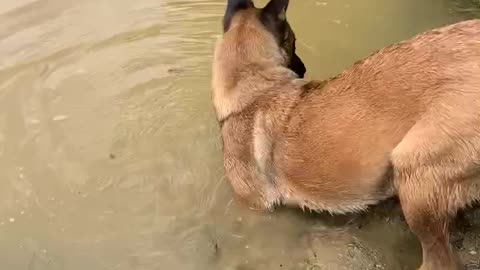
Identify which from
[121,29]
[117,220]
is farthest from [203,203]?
[121,29]

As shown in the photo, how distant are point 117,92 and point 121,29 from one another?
839 millimetres

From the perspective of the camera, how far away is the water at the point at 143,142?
3918mm

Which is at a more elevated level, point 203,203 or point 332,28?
point 332,28

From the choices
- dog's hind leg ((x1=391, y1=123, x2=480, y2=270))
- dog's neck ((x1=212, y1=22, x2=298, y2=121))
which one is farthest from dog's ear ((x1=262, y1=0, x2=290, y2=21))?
dog's hind leg ((x1=391, y1=123, x2=480, y2=270))

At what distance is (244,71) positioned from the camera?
397 centimetres

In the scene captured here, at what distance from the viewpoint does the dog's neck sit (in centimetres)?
394

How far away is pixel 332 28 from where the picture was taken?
5.50 metres

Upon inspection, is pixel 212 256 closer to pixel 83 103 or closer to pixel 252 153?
pixel 252 153

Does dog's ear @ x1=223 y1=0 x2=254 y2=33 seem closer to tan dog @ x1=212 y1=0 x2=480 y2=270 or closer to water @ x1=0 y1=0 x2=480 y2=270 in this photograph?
tan dog @ x1=212 y1=0 x2=480 y2=270

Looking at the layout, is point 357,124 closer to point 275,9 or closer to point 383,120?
point 383,120

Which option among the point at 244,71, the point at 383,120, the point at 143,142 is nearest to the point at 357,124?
the point at 383,120

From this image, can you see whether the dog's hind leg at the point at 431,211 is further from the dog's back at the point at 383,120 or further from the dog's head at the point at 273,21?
the dog's head at the point at 273,21

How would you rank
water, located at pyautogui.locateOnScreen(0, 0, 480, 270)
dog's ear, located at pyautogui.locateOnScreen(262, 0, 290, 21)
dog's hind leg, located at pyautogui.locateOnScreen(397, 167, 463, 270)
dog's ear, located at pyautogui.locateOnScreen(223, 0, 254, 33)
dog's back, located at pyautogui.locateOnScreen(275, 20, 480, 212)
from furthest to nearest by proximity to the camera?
dog's ear, located at pyautogui.locateOnScreen(223, 0, 254, 33)
dog's ear, located at pyautogui.locateOnScreen(262, 0, 290, 21)
water, located at pyautogui.locateOnScreen(0, 0, 480, 270)
dog's hind leg, located at pyautogui.locateOnScreen(397, 167, 463, 270)
dog's back, located at pyautogui.locateOnScreen(275, 20, 480, 212)

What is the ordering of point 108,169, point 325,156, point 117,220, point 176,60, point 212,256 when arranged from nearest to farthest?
point 325,156 < point 212,256 < point 117,220 < point 108,169 < point 176,60
